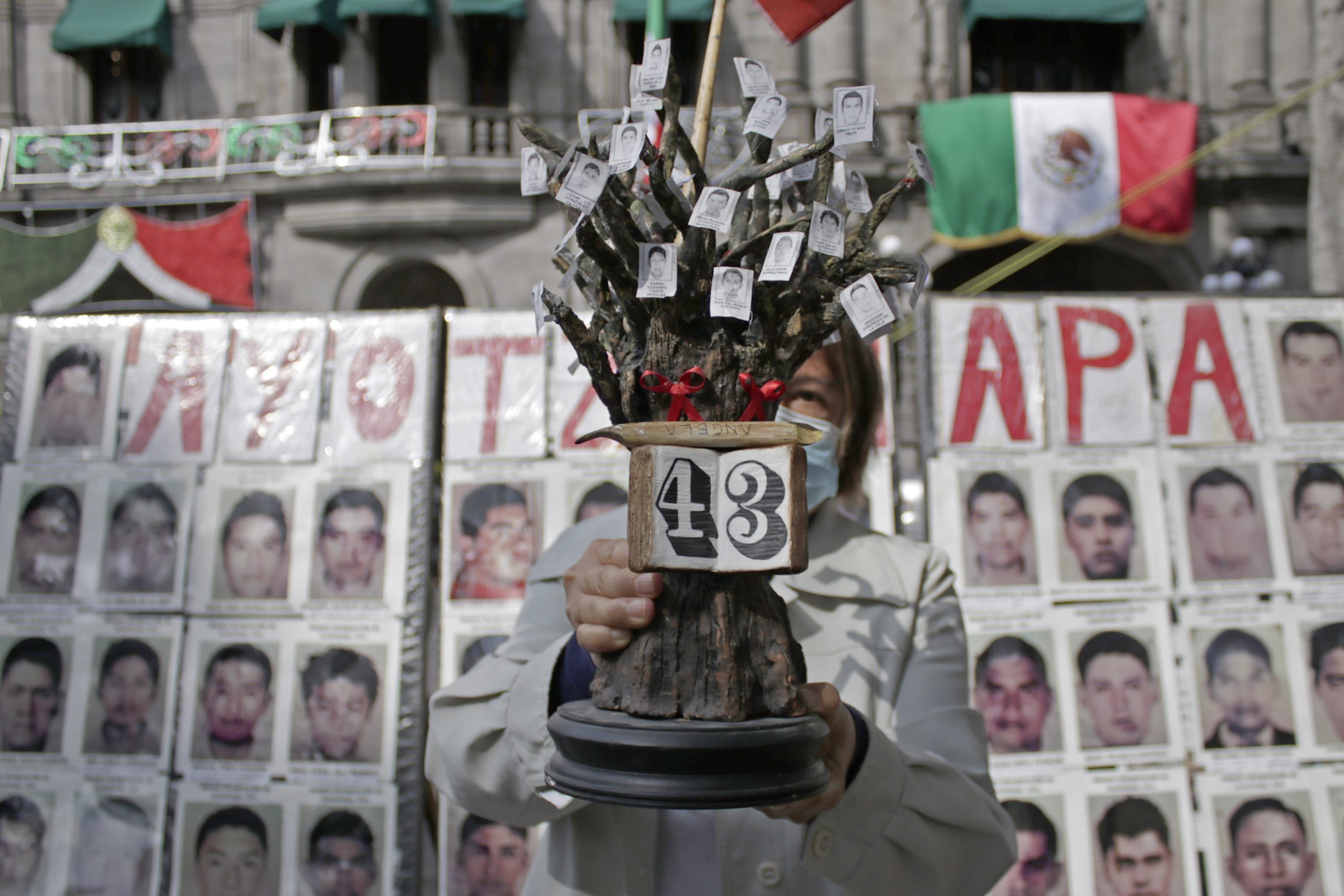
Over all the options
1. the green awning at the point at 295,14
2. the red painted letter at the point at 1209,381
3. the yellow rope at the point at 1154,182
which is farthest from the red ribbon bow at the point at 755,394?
the green awning at the point at 295,14

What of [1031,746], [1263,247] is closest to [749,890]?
[1031,746]

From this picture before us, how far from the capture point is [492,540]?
3.10 m

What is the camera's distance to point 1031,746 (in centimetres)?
295

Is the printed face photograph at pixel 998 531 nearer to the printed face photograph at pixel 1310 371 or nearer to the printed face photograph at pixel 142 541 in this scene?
the printed face photograph at pixel 1310 371

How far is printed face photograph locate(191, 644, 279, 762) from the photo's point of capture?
296cm

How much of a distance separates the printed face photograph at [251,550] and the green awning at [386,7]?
421 inches

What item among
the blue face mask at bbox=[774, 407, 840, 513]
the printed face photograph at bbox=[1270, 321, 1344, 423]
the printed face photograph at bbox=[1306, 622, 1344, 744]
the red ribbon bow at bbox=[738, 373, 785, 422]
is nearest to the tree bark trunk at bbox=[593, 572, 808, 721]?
the red ribbon bow at bbox=[738, 373, 785, 422]

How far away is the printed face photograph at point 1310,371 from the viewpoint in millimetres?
3129

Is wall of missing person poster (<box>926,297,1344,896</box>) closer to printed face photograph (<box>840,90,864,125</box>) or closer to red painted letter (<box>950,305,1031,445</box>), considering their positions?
Answer: red painted letter (<box>950,305,1031,445</box>)

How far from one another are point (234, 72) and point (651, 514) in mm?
14678

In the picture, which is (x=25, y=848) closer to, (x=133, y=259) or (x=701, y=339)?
(x=701, y=339)

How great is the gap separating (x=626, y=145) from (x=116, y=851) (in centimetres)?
282

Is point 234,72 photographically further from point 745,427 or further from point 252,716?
point 745,427

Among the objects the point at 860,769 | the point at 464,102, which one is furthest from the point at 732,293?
the point at 464,102
